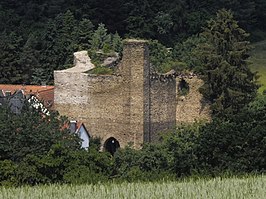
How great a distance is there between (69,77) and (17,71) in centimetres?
1075

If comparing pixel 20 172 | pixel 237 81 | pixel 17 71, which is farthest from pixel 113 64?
pixel 20 172

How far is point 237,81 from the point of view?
41.6 metres

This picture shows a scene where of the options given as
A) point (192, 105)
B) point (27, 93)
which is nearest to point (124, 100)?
point (192, 105)

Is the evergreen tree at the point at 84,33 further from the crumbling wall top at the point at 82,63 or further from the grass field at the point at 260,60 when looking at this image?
the grass field at the point at 260,60

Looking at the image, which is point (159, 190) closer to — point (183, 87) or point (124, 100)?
point (124, 100)

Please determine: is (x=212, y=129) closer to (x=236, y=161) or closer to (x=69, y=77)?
(x=236, y=161)

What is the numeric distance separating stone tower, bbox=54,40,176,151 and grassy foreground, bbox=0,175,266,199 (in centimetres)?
2404

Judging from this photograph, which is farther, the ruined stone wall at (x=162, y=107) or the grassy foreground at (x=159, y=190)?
the ruined stone wall at (x=162, y=107)

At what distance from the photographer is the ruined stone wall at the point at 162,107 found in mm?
40844

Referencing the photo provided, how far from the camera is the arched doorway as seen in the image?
41219mm

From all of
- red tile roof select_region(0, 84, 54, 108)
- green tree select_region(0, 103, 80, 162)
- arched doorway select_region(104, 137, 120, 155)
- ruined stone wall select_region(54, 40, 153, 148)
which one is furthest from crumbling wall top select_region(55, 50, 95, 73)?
green tree select_region(0, 103, 80, 162)

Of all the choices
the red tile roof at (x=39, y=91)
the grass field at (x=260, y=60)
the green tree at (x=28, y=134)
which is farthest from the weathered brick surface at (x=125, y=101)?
the grass field at (x=260, y=60)

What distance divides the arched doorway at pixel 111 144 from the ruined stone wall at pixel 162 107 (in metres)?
1.53

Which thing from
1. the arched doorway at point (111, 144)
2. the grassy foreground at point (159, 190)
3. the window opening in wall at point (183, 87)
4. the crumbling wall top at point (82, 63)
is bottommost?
the arched doorway at point (111, 144)
